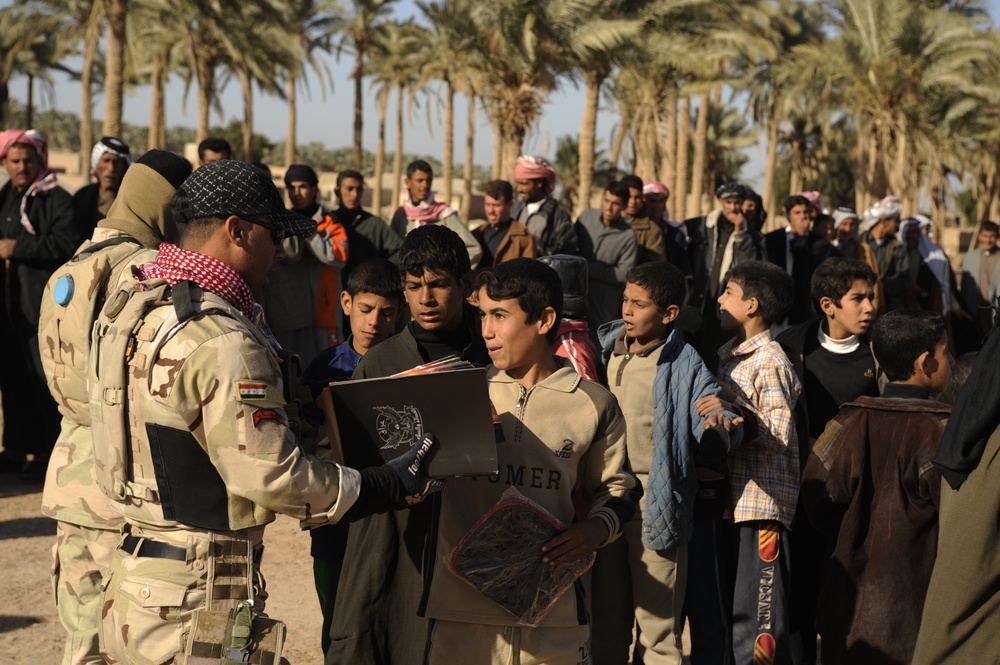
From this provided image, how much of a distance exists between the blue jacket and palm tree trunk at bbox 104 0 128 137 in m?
17.7

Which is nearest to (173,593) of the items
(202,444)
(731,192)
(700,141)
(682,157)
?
(202,444)

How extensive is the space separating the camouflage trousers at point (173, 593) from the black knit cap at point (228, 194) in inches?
31.8

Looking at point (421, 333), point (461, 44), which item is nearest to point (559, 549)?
point (421, 333)

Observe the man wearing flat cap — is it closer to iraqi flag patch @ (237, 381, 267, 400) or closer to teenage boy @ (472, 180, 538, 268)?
teenage boy @ (472, 180, 538, 268)

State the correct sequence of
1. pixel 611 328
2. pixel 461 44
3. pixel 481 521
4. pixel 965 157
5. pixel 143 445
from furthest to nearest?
pixel 965 157, pixel 461 44, pixel 611 328, pixel 481 521, pixel 143 445

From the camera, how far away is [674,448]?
398 cm

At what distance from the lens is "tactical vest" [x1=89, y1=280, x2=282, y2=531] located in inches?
98.6

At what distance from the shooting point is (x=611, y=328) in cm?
454

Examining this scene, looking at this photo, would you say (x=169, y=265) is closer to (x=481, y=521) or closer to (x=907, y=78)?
(x=481, y=521)

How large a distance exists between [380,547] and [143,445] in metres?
0.90

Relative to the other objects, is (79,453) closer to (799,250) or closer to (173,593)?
(173,593)

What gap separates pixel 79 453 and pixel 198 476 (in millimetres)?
1201

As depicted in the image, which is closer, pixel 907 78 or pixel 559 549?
pixel 559 549

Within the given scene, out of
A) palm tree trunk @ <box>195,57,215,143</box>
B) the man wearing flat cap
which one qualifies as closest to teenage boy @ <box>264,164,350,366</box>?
the man wearing flat cap
